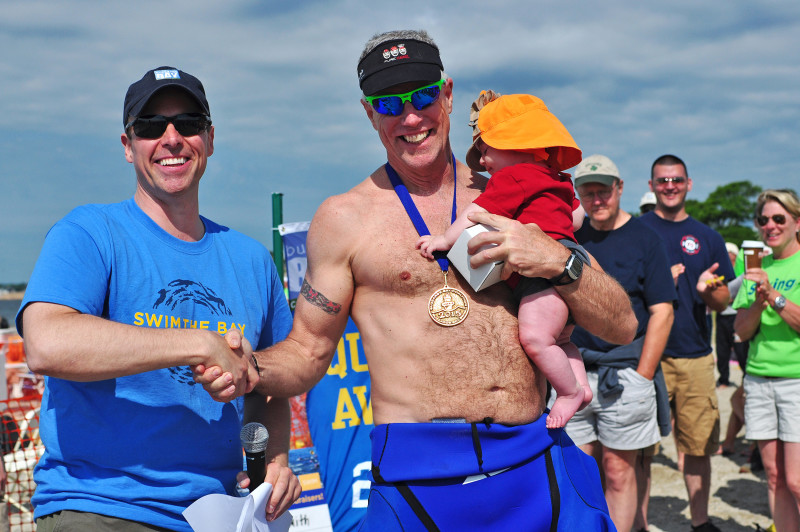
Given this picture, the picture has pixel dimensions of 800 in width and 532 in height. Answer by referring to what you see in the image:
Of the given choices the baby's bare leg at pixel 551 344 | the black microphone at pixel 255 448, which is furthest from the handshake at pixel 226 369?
the baby's bare leg at pixel 551 344

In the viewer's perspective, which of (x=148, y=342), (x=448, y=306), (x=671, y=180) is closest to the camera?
(x=148, y=342)

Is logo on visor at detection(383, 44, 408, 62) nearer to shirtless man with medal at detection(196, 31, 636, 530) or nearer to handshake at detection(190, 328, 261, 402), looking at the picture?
shirtless man with medal at detection(196, 31, 636, 530)

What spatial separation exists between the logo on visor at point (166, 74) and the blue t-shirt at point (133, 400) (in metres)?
0.51

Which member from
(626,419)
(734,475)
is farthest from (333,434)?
(734,475)

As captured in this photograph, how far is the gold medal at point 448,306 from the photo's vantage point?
2.67 meters

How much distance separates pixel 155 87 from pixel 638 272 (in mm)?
3814

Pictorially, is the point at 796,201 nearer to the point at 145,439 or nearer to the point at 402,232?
the point at 402,232

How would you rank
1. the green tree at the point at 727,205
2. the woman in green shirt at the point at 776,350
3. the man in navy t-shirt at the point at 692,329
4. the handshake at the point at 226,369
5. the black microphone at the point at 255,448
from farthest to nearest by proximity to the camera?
the green tree at the point at 727,205
the man in navy t-shirt at the point at 692,329
the woman in green shirt at the point at 776,350
the black microphone at the point at 255,448
the handshake at the point at 226,369

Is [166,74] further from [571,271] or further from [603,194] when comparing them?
[603,194]

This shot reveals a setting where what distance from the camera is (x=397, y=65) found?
2842 mm

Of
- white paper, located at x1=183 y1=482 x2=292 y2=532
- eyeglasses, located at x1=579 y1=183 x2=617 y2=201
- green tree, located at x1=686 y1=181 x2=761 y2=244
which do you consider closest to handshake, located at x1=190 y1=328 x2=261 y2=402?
white paper, located at x1=183 y1=482 x2=292 y2=532

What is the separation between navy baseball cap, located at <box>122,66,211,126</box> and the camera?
2.63m

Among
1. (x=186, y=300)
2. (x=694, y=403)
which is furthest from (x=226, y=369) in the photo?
(x=694, y=403)

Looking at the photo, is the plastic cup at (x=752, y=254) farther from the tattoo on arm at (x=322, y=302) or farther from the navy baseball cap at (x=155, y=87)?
the navy baseball cap at (x=155, y=87)
